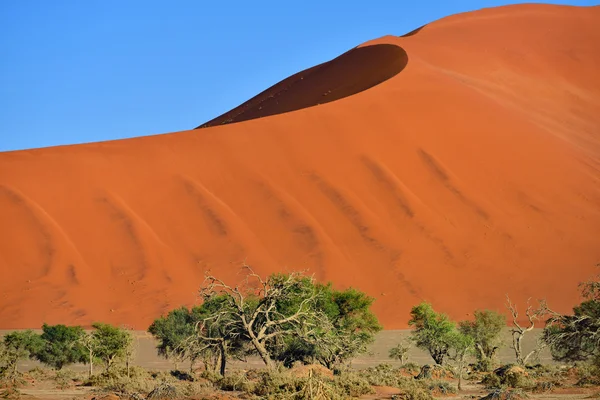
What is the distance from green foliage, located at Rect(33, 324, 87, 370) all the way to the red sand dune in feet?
26.3

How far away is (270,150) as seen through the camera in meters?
56.9

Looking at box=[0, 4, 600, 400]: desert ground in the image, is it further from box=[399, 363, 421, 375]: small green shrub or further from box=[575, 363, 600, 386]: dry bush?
box=[575, 363, 600, 386]: dry bush

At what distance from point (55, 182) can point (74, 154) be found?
14.7 ft

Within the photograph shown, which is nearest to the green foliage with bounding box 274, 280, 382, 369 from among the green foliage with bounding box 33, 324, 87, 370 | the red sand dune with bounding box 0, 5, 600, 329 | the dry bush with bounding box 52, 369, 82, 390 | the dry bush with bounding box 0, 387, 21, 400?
the dry bush with bounding box 52, 369, 82, 390

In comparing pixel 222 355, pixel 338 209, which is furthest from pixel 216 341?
pixel 338 209

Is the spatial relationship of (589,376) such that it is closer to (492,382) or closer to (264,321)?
(492,382)

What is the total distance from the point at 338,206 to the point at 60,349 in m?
21.5

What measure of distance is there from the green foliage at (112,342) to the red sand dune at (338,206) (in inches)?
447

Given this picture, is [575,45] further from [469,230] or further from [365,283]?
[365,283]

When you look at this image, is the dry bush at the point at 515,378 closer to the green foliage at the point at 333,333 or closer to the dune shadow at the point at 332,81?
the green foliage at the point at 333,333

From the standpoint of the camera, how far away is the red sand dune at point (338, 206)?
1794 inches

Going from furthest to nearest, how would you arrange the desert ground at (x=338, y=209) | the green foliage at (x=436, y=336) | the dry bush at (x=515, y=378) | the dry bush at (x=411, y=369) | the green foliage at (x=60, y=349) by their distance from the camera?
the desert ground at (x=338, y=209)
the green foliage at (x=60, y=349)
the green foliage at (x=436, y=336)
the dry bush at (x=411, y=369)
the dry bush at (x=515, y=378)

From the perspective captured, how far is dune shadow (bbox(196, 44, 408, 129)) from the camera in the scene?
69875 mm

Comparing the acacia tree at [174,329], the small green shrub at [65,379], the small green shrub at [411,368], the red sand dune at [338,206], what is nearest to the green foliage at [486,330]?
the small green shrub at [411,368]
